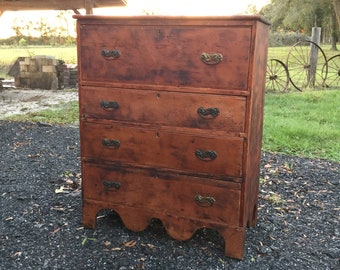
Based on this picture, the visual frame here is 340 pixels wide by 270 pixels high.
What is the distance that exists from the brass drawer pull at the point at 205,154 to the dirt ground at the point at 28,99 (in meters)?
5.59

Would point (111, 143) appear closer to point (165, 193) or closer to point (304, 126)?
point (165, 193)

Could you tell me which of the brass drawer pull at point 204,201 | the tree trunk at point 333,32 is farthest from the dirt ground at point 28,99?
the tree trunk at point 333,32

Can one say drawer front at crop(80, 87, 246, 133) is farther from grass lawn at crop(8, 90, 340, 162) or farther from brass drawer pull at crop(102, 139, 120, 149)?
grass lawn at crop(8, 90, 340, 162)

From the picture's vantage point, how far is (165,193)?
2570mm

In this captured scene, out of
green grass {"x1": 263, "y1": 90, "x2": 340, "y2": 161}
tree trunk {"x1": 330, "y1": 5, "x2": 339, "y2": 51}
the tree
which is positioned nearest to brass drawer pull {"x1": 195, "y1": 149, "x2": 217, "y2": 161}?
green grass {"x1": 263, "y1": 90, "x2": 340, "y2": 161}

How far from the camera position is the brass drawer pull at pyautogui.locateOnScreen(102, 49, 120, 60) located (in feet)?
8.07

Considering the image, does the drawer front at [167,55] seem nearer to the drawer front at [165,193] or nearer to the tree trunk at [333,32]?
the drawer front at [165,193]

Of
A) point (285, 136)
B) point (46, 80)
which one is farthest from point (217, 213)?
point (46, 80)

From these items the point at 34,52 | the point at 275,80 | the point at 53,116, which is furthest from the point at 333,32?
the point at 53,116

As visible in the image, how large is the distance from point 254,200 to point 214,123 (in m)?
0.81

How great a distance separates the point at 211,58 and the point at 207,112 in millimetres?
319

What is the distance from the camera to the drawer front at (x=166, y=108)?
7.52ft

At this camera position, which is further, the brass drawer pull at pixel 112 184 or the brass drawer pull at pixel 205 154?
the brass drawer pull at pixel 112 184

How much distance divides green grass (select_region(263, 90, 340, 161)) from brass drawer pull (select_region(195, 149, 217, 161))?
2.71 m
